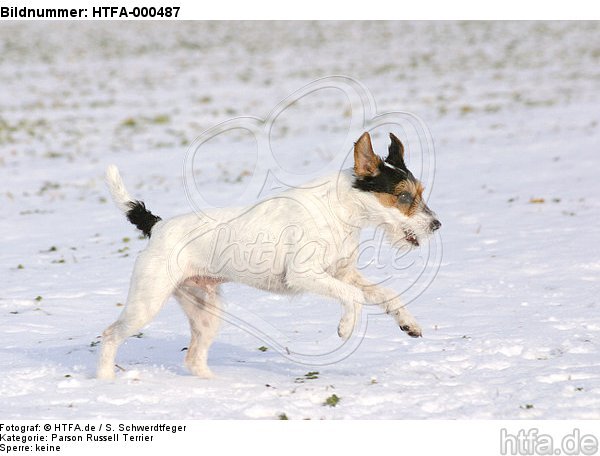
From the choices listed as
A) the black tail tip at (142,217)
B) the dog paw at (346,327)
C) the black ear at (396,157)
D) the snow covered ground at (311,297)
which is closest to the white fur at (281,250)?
the dog paw at (346,327)

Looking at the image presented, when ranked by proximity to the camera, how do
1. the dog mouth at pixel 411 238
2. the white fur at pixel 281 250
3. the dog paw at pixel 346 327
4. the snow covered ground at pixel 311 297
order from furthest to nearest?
1. the dog mouth at pixel 411 238
2. the dog paw at pixel 346 327
3. the white fur at pixel 281 250
4. the snow covered ground at pixel 311 297

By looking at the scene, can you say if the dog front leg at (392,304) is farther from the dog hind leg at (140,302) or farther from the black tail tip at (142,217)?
the black tail tip at (142,217)

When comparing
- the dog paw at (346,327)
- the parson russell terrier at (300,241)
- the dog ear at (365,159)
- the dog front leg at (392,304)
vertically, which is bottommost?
the dog paw at (346,327)

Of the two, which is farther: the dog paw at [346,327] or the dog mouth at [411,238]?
the dog mouth at [411,238]

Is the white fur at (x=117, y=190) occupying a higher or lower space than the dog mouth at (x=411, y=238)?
higher

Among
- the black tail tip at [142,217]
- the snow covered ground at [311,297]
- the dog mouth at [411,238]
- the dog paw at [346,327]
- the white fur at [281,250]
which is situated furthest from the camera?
the black tail tip at [142,217]

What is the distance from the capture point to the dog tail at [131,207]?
22.4ft

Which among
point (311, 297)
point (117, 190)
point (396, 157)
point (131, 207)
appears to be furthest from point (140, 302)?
point (311, 297)

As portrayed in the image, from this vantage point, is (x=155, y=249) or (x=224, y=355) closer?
(x=155, y=249)

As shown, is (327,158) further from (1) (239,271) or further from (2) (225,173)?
(1) (239,271)

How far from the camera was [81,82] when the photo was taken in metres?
33.3

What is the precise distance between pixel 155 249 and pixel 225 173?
35.6 ft

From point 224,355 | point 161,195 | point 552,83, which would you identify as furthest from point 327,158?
point 552,83

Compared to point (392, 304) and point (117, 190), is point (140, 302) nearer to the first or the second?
point (117, 190)
